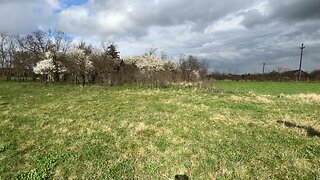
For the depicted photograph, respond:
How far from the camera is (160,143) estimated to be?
1073 centimetres

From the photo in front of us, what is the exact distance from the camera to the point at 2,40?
7406 centimetres

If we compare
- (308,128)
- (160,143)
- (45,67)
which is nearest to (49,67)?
(45,67)

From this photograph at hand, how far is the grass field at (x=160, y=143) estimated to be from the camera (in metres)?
9.18

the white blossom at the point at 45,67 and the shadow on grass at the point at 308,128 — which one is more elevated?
the white blossom at the point at 45,67

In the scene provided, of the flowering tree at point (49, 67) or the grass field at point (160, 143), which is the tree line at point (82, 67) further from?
the grass field at point (160, 143)

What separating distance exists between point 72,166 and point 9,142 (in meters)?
3.30

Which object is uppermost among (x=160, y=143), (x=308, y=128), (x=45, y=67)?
(x=45, y=67)

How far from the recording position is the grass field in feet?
30.1

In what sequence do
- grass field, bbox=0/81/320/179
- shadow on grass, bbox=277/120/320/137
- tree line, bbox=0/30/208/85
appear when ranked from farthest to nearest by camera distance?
tree line, bbox=0/30/208/85, shadow on grass, bbox=277/120/320/137, grass field, bbox=0/81/320/179

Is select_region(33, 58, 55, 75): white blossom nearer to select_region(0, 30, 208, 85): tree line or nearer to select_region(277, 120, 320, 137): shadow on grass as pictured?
select_region(0, 30, 208, 85): tree line

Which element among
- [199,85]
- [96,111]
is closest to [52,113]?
[96,111]

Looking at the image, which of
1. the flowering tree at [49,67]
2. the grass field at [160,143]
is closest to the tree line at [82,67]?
the flowering tree at [49,67]

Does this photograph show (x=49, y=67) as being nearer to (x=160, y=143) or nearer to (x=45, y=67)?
(x=45, y=67)

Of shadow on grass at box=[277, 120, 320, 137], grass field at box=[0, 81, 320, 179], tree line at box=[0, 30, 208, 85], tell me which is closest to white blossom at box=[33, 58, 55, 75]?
tree line at box=[0, 30, 208, 85]
